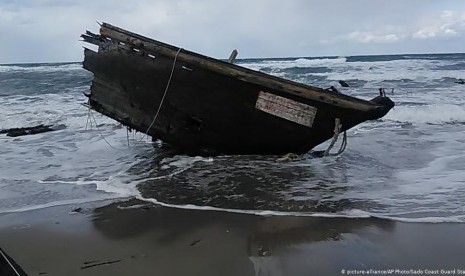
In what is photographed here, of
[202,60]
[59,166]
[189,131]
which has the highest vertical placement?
[202,60]

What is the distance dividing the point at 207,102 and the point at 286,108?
47.9 inches

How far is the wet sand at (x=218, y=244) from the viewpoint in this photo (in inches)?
140

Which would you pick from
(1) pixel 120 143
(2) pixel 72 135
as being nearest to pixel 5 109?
(2) pixel 72 135

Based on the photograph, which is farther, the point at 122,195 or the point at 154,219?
the point at 122,195

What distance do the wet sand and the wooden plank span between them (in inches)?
89.2

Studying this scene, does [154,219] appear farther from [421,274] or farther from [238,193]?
[421,274]

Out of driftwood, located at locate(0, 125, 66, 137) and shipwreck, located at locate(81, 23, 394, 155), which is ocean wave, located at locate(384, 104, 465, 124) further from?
driftwood, located at locate(0, 125, 66, 137)

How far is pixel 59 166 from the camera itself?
7934 mm

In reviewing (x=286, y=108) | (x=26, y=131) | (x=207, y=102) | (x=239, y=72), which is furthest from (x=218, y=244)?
(x=26, y=131)

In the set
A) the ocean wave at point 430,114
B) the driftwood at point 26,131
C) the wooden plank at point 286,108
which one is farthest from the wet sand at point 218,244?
the ocean wave at point 430,114

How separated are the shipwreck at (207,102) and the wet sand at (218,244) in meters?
2.31

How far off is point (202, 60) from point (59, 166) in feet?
→ 9.99

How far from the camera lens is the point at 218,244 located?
4.10 meters

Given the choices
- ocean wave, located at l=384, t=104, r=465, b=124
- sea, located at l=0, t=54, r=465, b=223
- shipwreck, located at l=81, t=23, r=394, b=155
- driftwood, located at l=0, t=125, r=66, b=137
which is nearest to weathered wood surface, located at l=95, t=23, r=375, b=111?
shipwreck, located at l=81, t=23, r=394, b=155
